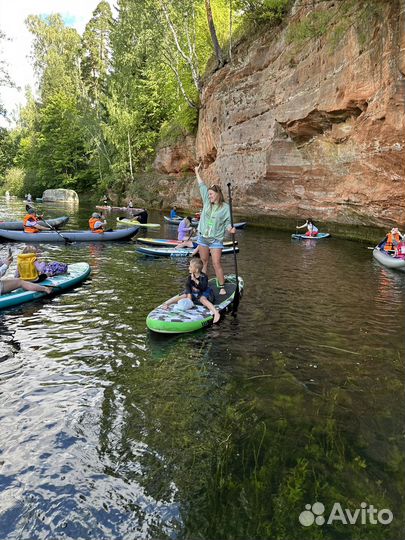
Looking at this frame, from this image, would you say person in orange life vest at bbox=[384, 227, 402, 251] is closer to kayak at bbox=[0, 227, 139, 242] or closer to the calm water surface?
the calm water surface

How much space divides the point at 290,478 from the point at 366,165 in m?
15.2

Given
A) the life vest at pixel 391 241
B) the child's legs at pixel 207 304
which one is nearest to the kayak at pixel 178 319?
the child's legs at pixel 207 304

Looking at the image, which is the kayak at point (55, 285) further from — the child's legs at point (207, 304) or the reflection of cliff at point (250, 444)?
the reflection of cliff at point (250, 444)

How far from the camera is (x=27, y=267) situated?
8.77m

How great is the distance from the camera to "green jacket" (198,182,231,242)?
25.4 feet

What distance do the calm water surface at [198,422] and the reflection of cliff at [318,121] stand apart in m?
9.29

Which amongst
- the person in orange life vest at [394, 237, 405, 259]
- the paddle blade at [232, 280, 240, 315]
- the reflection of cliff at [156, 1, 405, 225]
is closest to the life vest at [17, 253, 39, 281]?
the paddle blade at [232, 280, 240, 315]

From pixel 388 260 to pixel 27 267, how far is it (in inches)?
392

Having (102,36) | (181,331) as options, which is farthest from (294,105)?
(102,36)

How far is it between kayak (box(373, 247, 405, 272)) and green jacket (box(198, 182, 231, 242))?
668 cm

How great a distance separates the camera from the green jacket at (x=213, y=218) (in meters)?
7.74

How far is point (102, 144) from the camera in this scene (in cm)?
4122

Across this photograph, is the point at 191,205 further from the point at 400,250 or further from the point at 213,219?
the point at 213,219

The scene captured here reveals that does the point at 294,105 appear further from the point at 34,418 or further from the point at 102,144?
the point at 102,144
